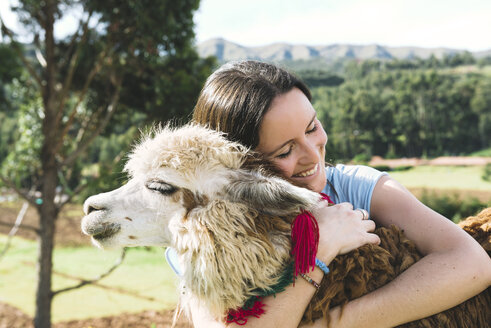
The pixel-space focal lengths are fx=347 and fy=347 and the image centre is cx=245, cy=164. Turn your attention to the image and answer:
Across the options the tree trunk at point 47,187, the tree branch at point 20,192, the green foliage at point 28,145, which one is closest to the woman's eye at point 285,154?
the tree branch at point 20,192

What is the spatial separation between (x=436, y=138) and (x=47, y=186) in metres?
48.4

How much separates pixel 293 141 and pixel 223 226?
47 cm

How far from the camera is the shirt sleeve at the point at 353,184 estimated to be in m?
1.46

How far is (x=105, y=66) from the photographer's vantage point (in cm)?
639

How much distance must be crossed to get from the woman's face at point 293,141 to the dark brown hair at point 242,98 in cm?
3

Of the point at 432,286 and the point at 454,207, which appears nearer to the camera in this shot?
the point at 432,286

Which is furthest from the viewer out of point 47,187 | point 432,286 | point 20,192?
point 47,187

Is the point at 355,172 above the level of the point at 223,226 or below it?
above

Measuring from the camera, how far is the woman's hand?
120cm

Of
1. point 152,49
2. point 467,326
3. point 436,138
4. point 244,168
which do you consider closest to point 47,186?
point 152,49

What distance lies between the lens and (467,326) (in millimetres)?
1208

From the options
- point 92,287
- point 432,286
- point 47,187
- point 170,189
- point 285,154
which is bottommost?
point 92,287

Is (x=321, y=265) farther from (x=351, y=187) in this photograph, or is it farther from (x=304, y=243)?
(x=351, y=187)

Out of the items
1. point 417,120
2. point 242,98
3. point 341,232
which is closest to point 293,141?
point 242,98
